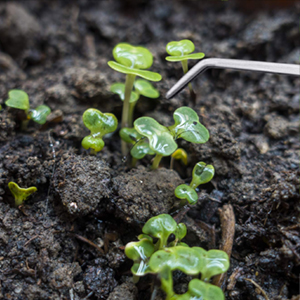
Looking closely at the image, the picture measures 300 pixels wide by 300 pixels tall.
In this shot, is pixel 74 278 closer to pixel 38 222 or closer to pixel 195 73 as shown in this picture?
pixel 38 222

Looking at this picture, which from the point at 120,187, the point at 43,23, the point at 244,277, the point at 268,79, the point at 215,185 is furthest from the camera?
the point at 43,23

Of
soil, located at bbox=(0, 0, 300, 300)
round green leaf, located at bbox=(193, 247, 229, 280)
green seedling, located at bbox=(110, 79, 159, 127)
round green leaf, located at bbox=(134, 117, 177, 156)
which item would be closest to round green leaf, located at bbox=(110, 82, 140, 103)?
green seedling, located at bbox=(110, 79, 159, 127)

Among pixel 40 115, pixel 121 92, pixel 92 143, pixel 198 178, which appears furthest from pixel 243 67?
pixel 40 115

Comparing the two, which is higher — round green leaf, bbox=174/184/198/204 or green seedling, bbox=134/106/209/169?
green seedling, bbox=134/106/209/169

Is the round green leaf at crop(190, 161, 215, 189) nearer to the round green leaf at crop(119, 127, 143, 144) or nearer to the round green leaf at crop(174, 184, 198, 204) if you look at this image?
the round green leaf at crop(174, 184, 198, 204)

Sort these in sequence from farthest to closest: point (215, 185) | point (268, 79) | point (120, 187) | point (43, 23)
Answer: point (43, 23)
point (268, 79)
point (215, 185)
point (120, 187)

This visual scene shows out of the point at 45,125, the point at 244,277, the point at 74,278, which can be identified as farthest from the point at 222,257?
the point at 45,125
